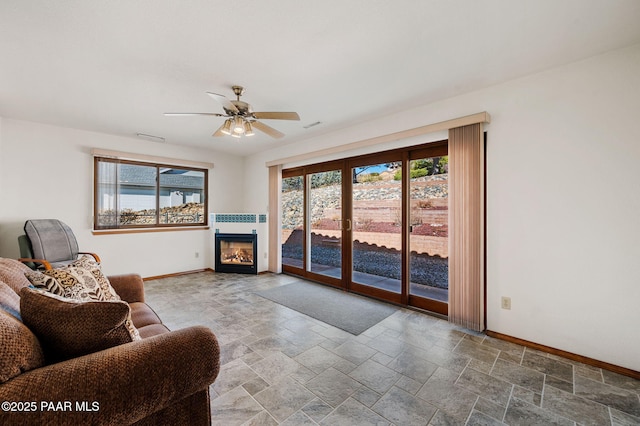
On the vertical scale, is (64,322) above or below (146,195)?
below

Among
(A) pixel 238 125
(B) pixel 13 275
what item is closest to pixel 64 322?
(B) pixel 13 275

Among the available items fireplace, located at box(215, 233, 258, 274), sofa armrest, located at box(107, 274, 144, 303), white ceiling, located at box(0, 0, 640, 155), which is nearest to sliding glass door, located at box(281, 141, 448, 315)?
fireplace, located at box(215, 233, 258, 274)

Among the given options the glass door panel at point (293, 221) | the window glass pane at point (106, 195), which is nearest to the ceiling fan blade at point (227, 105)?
the glass door panel at point (293, 221)

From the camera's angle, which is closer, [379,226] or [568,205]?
[568,205]

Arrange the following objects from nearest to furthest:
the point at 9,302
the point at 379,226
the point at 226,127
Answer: the point at 9,302
the point at 226,127
the point at 379,226

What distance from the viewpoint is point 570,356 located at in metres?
2.31

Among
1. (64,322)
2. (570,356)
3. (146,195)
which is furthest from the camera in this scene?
(146,195)

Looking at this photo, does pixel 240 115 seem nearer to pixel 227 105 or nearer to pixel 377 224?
pixel 227 105

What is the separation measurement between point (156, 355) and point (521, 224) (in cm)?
305

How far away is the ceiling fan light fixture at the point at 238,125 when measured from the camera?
268 cm

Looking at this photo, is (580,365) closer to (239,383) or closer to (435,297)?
(435,297)

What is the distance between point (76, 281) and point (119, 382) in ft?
3.25

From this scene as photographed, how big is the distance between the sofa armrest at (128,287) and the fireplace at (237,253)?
9.49 feet

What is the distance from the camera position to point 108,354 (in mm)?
1038
